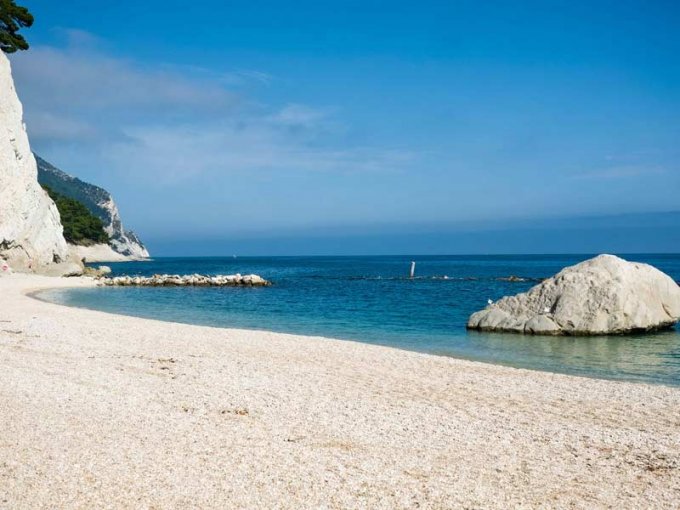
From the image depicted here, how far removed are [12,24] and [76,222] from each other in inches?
2544

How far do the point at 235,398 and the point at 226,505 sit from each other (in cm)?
560

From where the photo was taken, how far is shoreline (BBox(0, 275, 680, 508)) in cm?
739

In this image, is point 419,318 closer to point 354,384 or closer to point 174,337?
point 174,337

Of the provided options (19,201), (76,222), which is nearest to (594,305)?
(19,201)

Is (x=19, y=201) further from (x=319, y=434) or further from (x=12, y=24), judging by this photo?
(x=319, y=434)

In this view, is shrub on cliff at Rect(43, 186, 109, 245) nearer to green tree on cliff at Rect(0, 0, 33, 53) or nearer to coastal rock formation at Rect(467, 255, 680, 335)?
green tree on cliff at Rect(0, 0, 33, 53)

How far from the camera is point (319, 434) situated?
9891 millimetres

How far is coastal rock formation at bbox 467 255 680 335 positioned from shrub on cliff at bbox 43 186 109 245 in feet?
352

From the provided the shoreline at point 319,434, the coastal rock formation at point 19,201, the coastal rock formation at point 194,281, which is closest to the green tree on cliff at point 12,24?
the coastal rock formation at point 19,201

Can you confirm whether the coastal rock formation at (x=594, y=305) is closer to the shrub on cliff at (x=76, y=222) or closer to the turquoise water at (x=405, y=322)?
the turquoise water at (x=405, y=322)

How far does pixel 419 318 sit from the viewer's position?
113 ft

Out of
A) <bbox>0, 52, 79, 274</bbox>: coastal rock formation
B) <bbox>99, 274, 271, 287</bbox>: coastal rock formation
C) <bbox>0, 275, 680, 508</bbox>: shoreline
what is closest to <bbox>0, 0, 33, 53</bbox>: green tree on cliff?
<bbox>0, 52, 79, 274</bbox>: coastal rock formation

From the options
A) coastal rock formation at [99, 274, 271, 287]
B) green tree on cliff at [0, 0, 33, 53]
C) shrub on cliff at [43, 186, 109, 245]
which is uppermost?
green tree on cliff at [0, 0, 33, 53]

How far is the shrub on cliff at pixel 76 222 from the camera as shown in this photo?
118m
